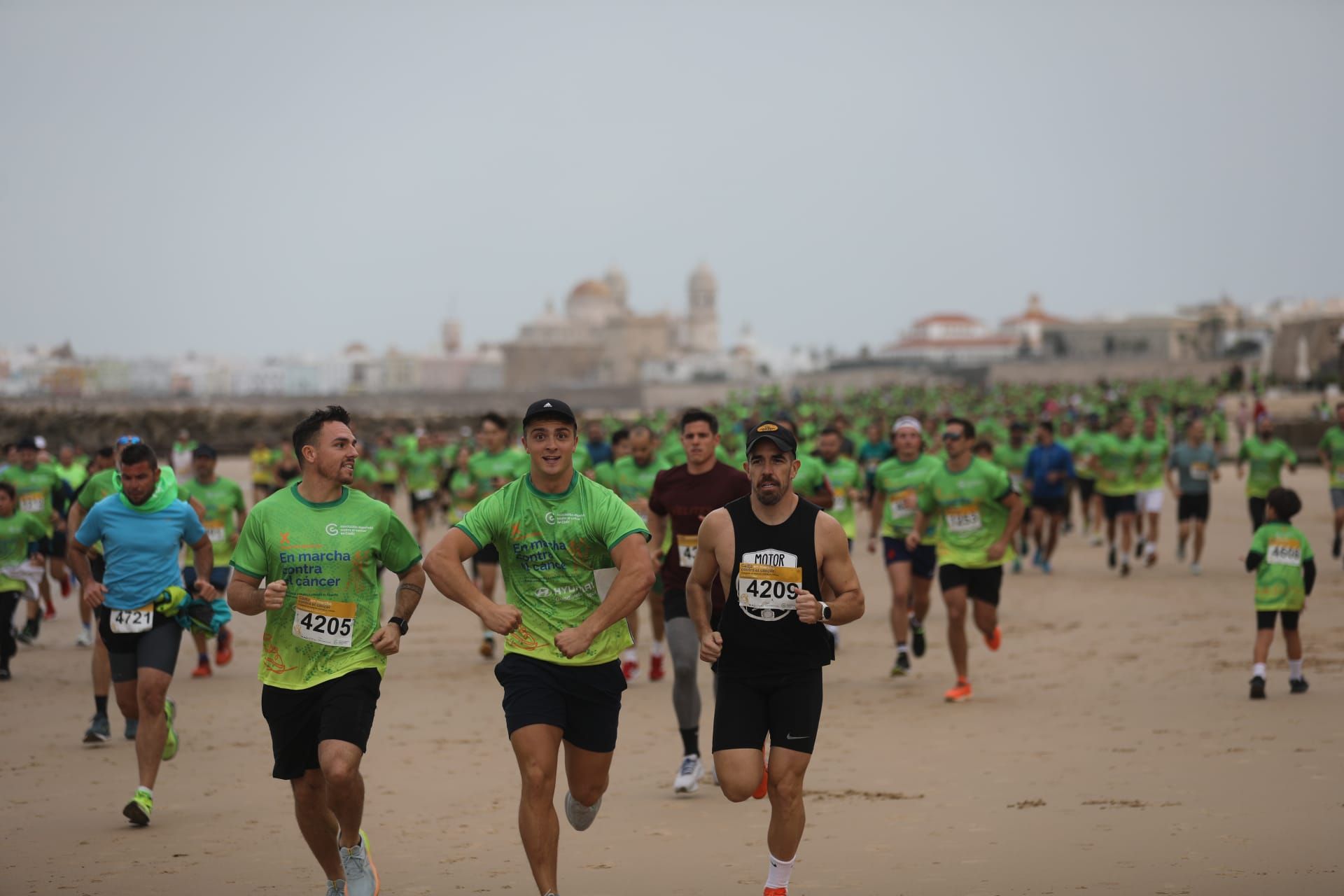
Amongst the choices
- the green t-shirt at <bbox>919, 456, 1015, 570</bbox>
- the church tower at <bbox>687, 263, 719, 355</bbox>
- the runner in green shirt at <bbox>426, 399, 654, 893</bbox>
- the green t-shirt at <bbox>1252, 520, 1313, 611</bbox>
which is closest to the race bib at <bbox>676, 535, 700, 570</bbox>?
the green t-shirt at <bbox>919, 456, 1015, 570</bbox>

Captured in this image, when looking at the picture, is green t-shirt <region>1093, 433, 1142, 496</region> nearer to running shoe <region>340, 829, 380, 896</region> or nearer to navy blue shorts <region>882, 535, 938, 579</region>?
navy blue shorts <region>882, 535, 938, 579</region>

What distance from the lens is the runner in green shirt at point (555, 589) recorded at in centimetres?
516

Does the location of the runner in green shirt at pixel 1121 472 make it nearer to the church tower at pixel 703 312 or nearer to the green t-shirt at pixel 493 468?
the green t-shirt at pixel 493 468

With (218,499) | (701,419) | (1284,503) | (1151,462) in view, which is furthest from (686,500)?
(1151,462)

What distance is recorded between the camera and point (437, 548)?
5223 millimetres

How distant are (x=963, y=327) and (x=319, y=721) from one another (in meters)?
172

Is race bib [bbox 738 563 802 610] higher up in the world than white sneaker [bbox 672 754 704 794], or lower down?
higher up

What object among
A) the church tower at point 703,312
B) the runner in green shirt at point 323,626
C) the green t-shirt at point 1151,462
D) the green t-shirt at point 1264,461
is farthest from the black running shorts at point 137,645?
the church tower at point 703,312

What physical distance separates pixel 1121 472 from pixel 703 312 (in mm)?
164677

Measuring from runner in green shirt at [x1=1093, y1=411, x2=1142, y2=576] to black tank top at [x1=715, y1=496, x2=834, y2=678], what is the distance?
38.5 ft

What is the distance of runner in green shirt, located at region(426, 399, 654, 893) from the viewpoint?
5160mm

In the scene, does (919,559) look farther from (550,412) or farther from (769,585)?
(550,412)

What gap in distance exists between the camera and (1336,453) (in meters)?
15.3

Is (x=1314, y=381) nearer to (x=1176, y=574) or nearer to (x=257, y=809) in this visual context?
(x=1176, y=574)
